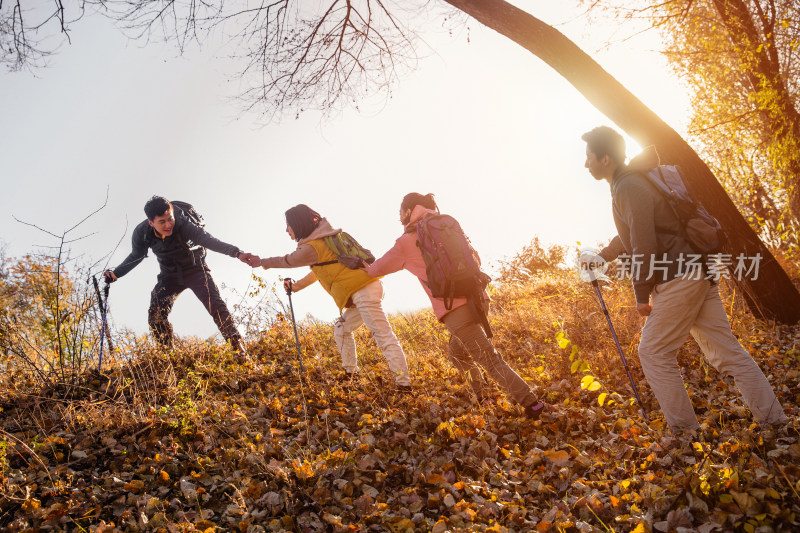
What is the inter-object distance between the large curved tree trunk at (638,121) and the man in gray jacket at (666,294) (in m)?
2.97

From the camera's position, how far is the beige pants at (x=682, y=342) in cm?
337

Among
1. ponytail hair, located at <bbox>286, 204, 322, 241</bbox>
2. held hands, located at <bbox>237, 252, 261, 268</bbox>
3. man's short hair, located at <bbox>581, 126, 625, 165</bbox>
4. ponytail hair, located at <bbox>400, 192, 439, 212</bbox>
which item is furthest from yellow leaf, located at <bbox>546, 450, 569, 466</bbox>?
held hands, located at <bbox>237, 252, 261, 268</bbox>

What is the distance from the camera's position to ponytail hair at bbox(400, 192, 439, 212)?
480 centimetres

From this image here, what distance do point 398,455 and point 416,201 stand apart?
2491 mm

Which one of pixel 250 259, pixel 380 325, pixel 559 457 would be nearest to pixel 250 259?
pixel 250 259

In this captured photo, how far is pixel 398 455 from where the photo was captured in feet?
13.4

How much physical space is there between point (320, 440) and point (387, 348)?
4.33ft

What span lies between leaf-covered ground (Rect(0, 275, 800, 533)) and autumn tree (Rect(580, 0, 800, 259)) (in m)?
Answer: 3.45

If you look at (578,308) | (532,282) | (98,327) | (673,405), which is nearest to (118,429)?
(98,327)

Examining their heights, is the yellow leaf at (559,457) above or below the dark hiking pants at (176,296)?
below

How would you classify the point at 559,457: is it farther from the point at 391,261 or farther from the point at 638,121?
the point at 638,121

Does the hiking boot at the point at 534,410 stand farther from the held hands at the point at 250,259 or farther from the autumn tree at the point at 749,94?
the autumn tree at the point at 749,94

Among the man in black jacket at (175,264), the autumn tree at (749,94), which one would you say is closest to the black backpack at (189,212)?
the man in black jacket at (175,264)

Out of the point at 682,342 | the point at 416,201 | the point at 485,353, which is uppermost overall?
the point at 416,201
